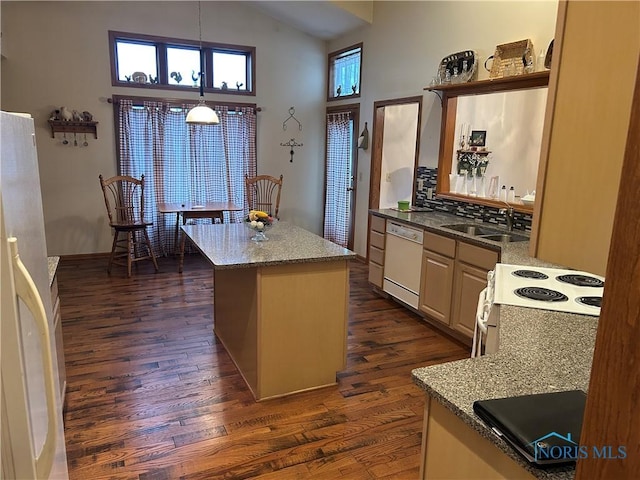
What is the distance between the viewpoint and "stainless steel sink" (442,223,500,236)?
3.82 metres

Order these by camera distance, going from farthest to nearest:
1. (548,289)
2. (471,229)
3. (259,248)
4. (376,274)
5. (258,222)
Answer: (376,274) < (471,229) < (258,222) < (259,248) < (548,289)

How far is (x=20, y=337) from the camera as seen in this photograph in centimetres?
94

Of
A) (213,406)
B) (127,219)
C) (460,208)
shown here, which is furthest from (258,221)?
(127,219)

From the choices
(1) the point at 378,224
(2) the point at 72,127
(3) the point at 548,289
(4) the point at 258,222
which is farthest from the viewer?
(2) the point at 72,127

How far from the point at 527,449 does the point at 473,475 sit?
272mm

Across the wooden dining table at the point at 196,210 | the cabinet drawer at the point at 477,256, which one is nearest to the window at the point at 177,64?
the wooden dining table at the point at 196,210

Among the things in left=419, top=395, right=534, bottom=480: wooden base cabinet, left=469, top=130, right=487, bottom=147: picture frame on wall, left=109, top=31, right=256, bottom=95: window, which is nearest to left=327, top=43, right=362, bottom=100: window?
left=109, top=31, right=256, bottom=95: window

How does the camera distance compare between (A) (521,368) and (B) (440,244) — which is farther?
(B) (440,244)

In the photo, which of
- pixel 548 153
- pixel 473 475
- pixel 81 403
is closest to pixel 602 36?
pixel 548 153

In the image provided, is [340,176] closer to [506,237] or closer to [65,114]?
[506,237]

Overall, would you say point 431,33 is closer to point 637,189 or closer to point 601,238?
point 601,238

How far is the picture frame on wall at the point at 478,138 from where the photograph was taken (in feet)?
14.0

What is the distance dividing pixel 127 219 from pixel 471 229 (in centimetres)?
402

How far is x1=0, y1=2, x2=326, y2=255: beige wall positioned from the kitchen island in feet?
11.2
